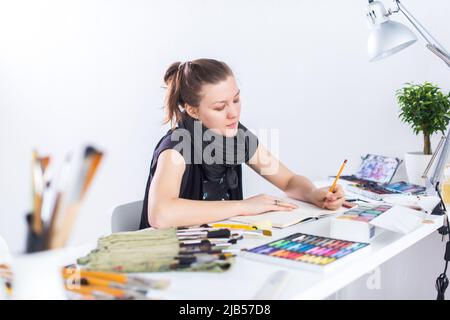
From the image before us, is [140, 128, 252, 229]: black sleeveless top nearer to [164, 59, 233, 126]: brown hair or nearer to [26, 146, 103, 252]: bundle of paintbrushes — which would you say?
[164, 59, 233, 126]: brown hair

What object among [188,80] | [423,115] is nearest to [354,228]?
[188,80]

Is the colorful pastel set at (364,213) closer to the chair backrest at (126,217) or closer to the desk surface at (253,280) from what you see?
the desk surface at (253,280)

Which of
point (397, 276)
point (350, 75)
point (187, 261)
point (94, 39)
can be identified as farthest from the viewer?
point (94, 39)

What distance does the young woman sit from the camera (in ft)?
4.96

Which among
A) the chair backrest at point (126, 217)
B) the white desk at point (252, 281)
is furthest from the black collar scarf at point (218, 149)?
the white desk at point (252, 281)

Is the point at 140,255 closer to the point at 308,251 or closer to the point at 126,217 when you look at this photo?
the point at 308,251

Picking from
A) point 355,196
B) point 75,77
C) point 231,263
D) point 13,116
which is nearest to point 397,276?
point 355,196

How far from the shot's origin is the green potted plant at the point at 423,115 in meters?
1.89

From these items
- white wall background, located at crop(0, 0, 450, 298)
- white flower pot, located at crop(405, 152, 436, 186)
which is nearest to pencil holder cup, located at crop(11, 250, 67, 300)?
white flower pot, located at crop(405, 152, 436, 186)

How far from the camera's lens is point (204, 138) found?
5.65 feet

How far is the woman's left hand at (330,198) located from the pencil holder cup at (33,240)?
1.01 metres
